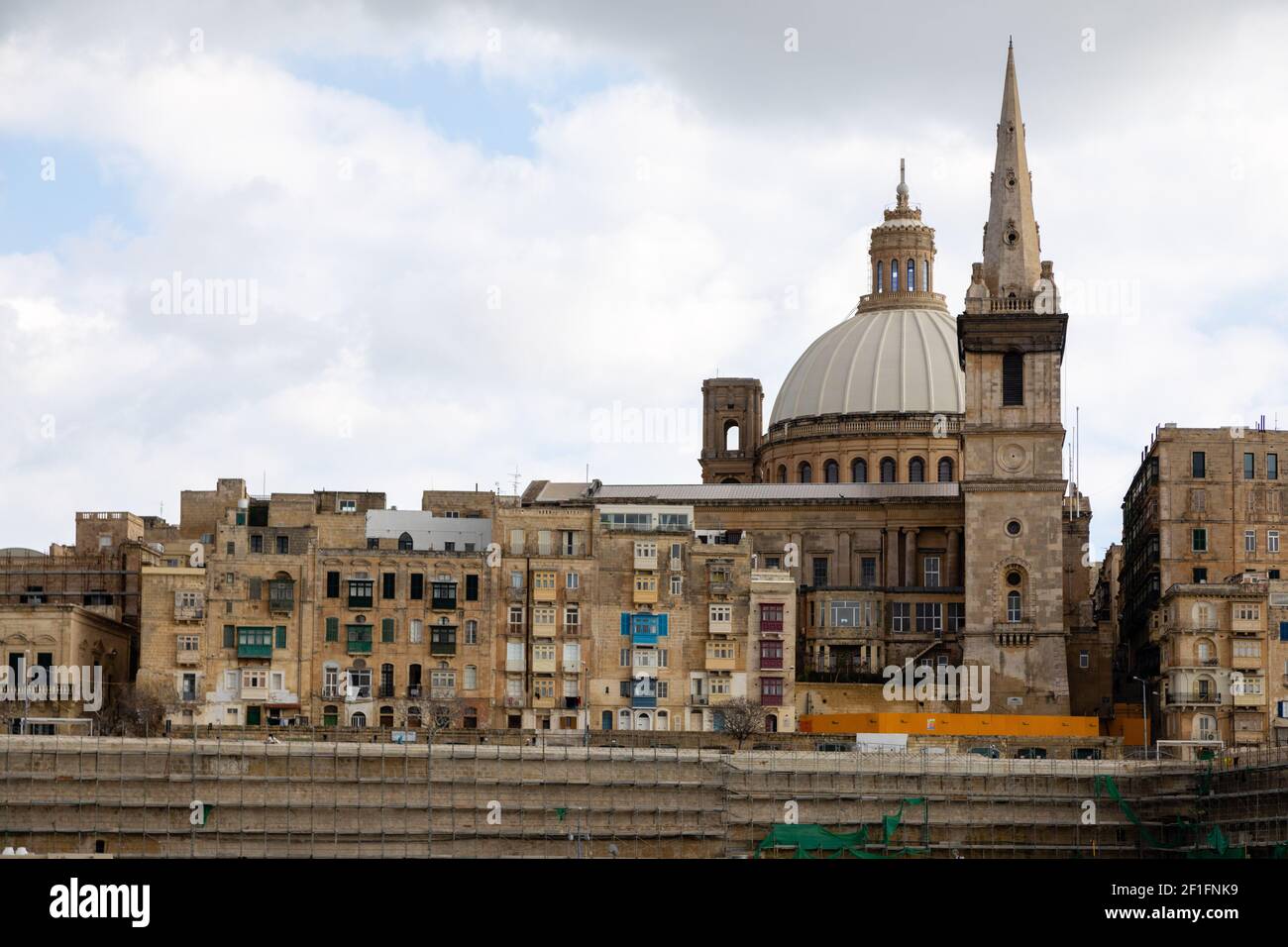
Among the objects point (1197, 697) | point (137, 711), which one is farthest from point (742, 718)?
point (137, 711)

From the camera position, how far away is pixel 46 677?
10475 cm

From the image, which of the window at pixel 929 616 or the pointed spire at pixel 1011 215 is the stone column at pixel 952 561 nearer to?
the window at pixel 929 616

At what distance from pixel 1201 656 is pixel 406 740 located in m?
30.1

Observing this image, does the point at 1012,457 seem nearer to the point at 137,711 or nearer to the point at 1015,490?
the point at 1015,490

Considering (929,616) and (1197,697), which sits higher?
(929,616)

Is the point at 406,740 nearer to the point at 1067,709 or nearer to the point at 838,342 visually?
the point at 1067,709

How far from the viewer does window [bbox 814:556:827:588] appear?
400 ft

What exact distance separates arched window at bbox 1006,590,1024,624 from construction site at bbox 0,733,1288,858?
60.4ft

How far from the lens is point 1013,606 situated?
11269 centimetres

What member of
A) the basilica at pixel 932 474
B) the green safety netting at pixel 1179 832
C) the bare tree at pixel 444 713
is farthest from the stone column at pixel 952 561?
the green safety netting at pixel 1179 832

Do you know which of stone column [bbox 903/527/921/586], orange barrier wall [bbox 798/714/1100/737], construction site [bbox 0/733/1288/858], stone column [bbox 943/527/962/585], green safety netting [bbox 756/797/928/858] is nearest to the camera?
construction site [bbox 0/733/1288/858]

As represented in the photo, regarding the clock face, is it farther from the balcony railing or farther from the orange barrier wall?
the balcony railing

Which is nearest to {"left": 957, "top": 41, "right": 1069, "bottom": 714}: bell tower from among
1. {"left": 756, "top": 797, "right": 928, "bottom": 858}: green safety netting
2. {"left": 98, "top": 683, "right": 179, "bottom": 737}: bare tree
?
{"left": 756, "top": 797, "right": 928, "bottom": 858}: green safety netting

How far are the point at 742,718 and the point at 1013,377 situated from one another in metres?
19.8
